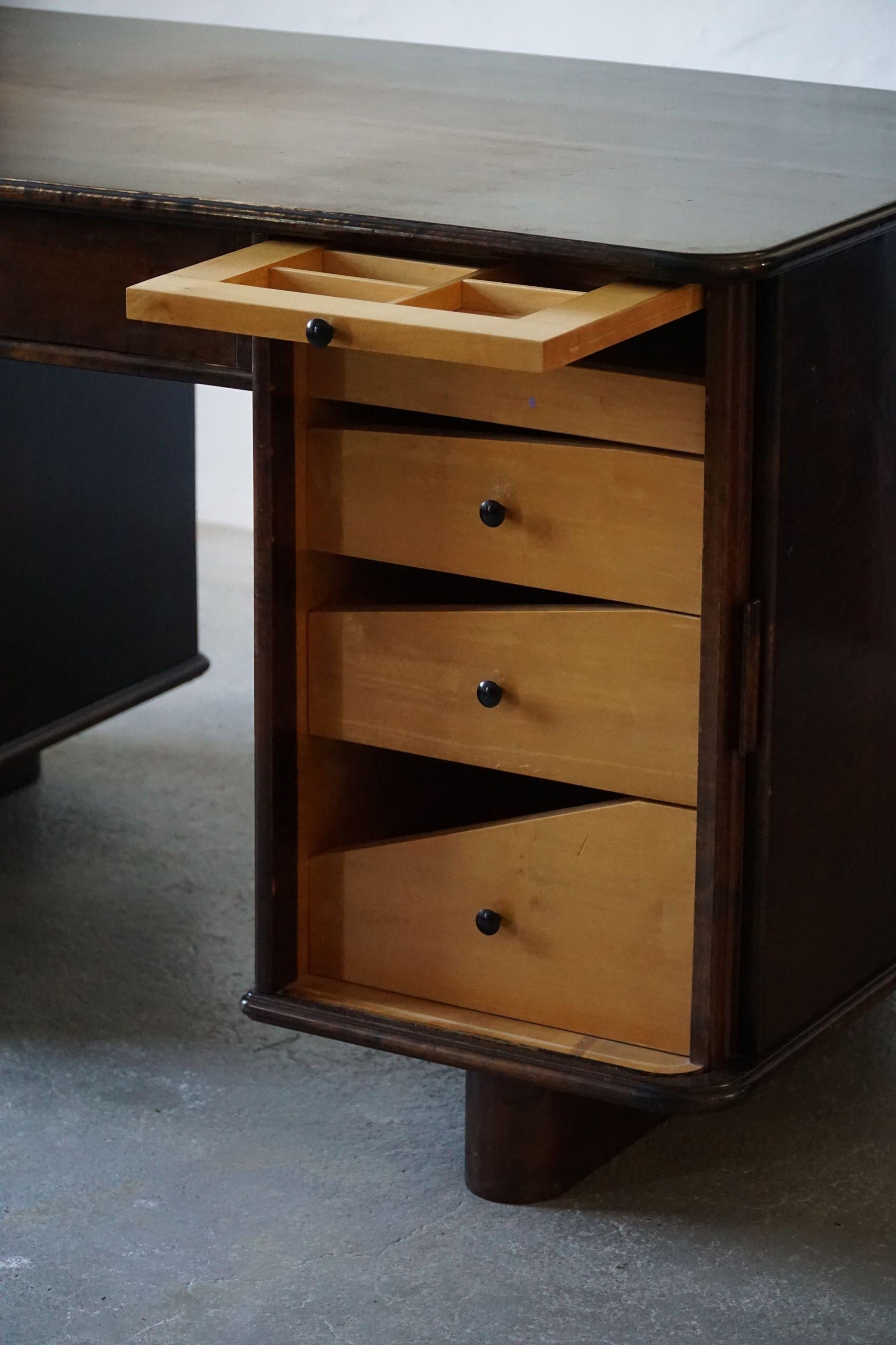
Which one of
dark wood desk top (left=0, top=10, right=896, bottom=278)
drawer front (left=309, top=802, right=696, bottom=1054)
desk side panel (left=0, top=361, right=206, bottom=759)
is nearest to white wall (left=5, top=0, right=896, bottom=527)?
dark wood desk top (left=0, top=10, right=896, bottom=278)

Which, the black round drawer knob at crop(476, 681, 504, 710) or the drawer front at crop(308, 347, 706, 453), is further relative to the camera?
the black round drawer knob at crop(476, 681, 504, 710)

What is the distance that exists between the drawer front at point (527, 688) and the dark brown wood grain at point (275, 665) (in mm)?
34

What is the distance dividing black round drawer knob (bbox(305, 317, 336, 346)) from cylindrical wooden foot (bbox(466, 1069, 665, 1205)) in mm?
645

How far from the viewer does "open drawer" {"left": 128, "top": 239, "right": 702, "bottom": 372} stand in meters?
1.19

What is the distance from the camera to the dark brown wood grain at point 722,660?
1314 mm

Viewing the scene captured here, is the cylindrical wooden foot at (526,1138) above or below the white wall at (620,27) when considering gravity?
below

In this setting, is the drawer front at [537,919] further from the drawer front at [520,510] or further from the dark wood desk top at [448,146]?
the dark wood desk top at [448,146]

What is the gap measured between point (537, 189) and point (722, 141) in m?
0.32

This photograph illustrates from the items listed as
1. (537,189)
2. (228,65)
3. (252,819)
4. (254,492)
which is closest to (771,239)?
(537,189)

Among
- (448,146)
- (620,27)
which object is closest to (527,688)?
(448,146)

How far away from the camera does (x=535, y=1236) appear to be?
1567 millimetres

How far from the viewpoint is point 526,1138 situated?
159 centimetres

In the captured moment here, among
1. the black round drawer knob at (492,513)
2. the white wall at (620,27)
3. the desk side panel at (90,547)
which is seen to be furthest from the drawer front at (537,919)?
the white wall at (620,27)

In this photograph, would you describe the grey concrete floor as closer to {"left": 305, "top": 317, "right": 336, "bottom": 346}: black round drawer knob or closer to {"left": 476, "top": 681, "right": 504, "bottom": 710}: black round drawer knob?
{"left": 476, "top": 681, "right": 504, "bottom": 710}: black round drawer knob
